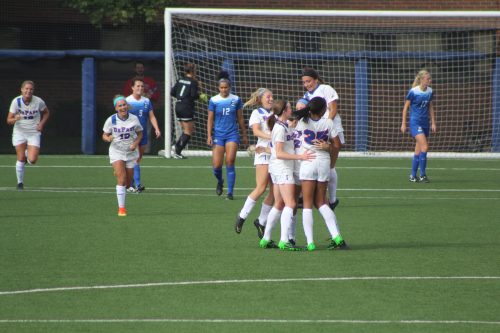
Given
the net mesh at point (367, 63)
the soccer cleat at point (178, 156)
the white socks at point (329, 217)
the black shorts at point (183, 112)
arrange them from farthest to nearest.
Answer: the net mesh at point (367, 63), the soccer cleat at point (178, 156), the black shorts at point (183, 112), the white socks at point (329, 217)

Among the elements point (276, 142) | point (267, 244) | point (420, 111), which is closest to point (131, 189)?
point (420, 111)

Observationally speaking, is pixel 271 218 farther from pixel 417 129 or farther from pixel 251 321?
pixel 417 129

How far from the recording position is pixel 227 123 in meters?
17.6

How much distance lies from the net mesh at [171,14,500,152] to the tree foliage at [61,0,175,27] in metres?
1.96

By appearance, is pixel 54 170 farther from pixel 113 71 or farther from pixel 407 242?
pixel 407 242

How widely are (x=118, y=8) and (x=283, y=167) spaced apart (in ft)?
57.4

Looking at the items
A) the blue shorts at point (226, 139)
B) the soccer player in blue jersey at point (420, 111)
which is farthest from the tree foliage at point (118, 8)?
the blue shorts at point (226, 139)

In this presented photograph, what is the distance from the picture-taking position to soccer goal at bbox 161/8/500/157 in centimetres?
2678

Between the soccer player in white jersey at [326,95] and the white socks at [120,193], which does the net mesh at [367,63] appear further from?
the soccer player in white jersey at [326,95]

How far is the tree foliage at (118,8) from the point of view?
93.4 feet

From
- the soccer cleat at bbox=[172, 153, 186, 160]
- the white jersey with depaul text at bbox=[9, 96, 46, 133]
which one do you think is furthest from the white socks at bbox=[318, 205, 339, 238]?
the soccer cleat at bbox=[172, 153, 186, 160]

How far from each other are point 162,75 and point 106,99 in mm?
2638

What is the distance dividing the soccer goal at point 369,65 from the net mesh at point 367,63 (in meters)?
0.03

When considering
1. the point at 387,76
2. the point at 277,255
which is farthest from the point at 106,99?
the point at 277,255
